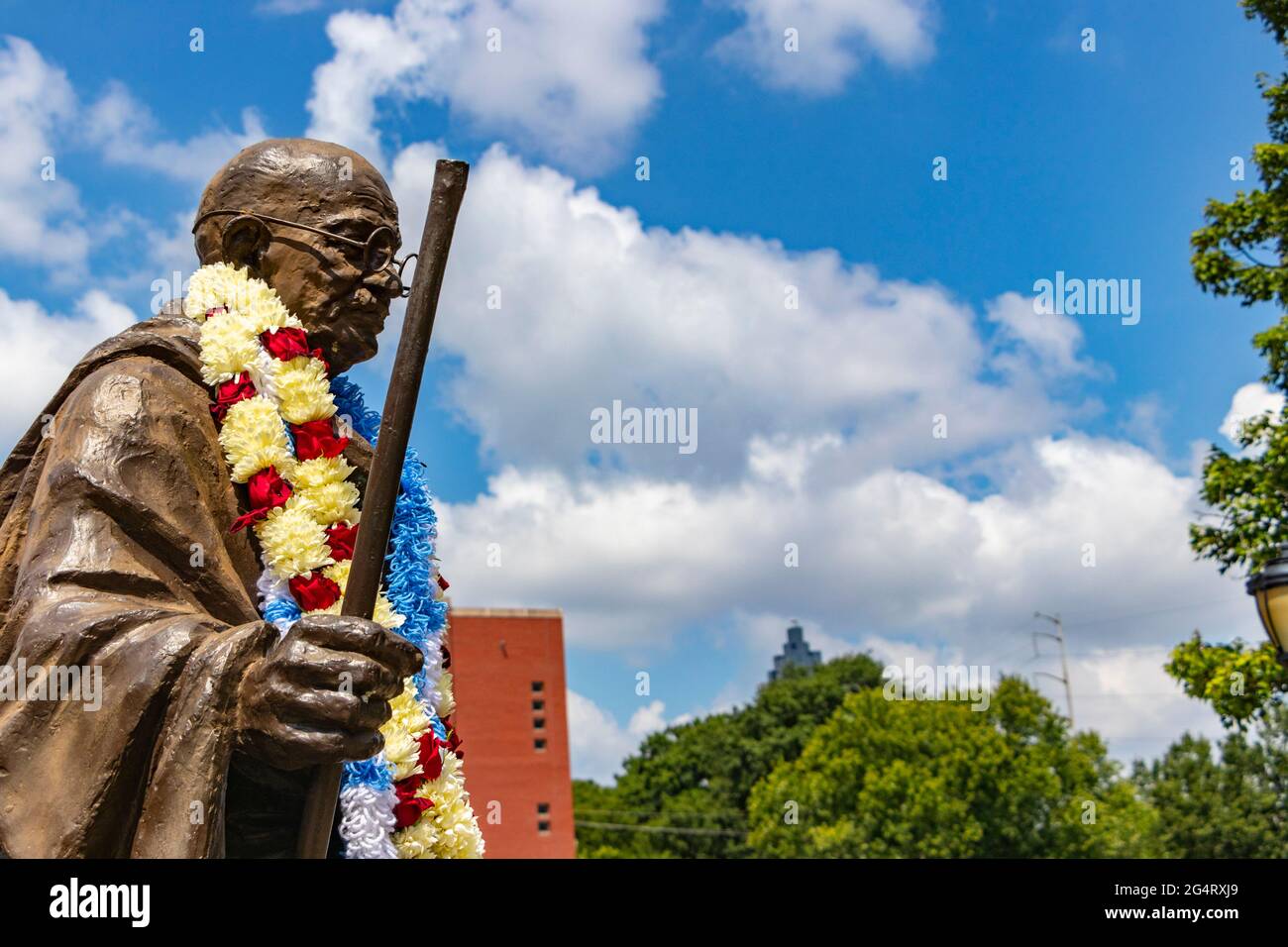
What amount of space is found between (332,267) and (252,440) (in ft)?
2.11

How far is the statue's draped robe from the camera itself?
9.76ft

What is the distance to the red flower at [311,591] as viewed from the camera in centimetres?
374

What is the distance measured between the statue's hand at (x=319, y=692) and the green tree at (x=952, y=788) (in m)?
33.3

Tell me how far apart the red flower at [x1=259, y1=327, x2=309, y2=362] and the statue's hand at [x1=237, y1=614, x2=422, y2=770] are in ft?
3.97

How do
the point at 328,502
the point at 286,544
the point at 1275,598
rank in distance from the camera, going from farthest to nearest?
the point at 1275,598, the point at 328,502, the point at 286,544

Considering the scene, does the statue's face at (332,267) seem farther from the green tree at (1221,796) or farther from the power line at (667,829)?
the power line at (667,829)

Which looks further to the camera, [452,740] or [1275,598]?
[1275,598]

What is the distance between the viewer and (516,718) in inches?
1813

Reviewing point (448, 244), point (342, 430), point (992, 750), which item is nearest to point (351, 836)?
point (342, 430)

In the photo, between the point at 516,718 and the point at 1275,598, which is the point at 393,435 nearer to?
the point at 1275,598

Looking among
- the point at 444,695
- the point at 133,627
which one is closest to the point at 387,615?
the point at 444,695

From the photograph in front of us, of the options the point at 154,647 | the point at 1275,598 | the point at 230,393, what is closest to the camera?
the point at 154,647
